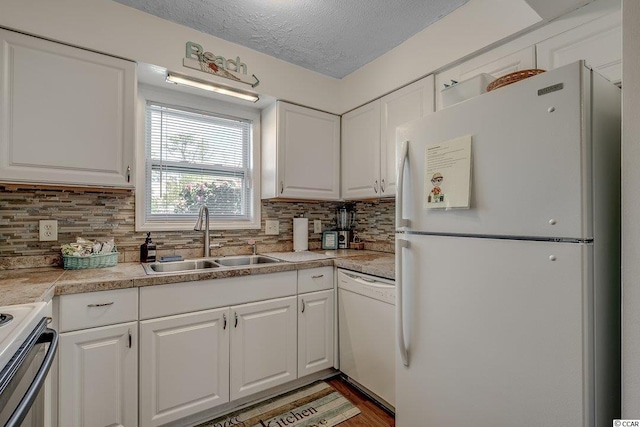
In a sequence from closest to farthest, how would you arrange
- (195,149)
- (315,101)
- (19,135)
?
1. (19,135)
2. (195,149)
3. (315,101)

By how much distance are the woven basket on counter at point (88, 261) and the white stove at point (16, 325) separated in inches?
28.1

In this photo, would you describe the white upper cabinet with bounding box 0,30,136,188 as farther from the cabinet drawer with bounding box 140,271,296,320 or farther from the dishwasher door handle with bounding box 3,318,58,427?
the dishwasher door handle with bounding box 3,318,58,427

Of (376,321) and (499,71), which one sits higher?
(499,71)

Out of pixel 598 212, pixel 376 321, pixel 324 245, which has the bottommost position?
pixel 376 321

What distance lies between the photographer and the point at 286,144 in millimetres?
2369

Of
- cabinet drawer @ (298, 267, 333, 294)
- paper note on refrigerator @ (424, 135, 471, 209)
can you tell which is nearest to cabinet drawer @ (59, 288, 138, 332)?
cabinet drawer @ (298, 267, 333, 294)

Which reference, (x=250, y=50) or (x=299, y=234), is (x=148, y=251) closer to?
(x=299, y=234)

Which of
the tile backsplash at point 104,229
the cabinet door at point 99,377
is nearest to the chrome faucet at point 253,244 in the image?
the tile backsplash at point 104,229

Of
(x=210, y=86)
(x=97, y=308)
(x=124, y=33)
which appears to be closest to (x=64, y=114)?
(x=124, y=33)

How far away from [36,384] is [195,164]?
5.75 feet

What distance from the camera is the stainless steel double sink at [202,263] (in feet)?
6.27

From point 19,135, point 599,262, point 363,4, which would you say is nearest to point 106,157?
point 19,135

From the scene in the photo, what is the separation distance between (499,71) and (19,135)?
96.1 inches

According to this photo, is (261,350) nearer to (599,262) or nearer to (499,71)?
(599,262)
